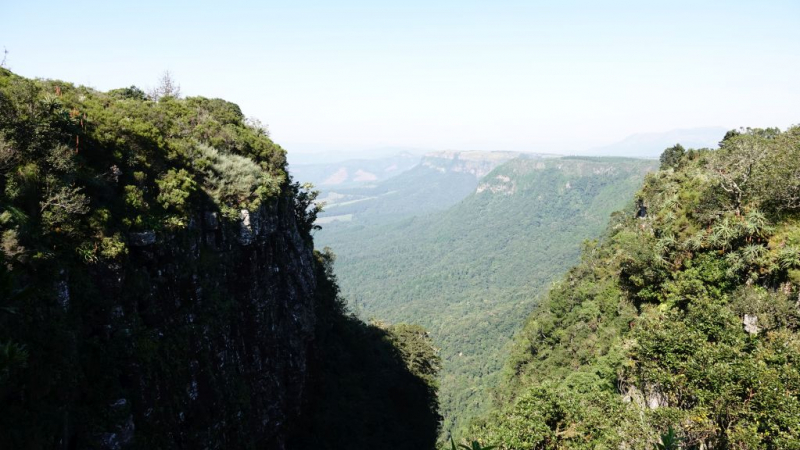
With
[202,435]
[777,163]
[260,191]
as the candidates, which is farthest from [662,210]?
[202,435]

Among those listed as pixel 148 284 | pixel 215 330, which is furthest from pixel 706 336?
pixel 148 284

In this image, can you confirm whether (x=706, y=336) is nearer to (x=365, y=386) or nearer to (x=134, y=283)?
(x=134, y=283)

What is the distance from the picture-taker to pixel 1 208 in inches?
412

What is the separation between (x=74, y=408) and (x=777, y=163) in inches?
1028

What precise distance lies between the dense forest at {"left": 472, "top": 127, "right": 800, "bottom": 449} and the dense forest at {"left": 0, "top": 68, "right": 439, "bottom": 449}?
11.2 metres

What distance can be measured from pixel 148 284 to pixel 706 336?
19.3 metres

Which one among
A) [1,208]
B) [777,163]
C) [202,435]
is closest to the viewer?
[1,208]

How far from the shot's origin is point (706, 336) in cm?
1558

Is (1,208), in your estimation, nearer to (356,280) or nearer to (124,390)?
(124,390)

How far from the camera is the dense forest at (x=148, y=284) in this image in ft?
33.8

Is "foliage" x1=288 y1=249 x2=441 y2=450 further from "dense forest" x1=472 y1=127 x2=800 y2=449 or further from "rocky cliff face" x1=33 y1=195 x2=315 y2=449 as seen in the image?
"dense forest" x1=472 y1=127 x2=800 y2=449

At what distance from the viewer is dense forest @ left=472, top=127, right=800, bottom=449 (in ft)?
42.7

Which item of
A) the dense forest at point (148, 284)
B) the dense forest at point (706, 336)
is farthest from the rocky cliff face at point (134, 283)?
the dense forest at point (706, 336)

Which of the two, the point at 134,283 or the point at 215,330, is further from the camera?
the point at 215,330
